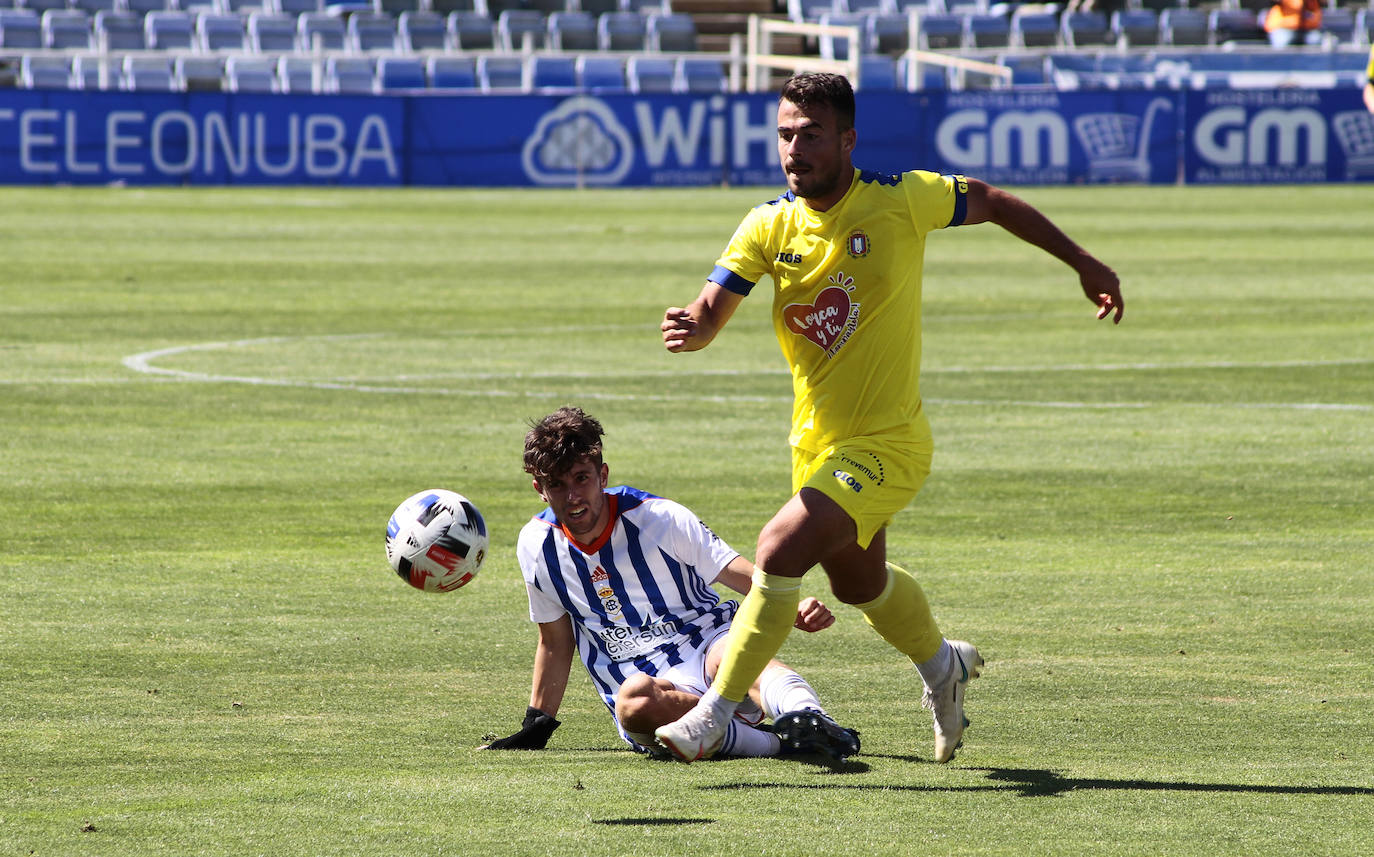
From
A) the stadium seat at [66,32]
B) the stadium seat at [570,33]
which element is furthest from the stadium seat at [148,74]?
the stadium seat at [570,33]

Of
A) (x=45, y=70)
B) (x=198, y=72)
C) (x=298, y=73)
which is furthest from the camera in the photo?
(x=298, y=73)

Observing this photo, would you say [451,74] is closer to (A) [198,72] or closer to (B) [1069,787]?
(A) [198,72]

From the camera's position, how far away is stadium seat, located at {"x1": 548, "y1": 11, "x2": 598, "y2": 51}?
43812 millimetres

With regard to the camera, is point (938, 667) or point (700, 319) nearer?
point (700, 319)

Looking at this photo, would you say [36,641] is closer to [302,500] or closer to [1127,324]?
[302,500]

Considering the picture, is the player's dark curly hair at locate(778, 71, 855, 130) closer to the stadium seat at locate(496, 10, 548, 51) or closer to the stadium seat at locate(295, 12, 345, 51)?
the stadium seat at locate(295, 12, 345, 51)

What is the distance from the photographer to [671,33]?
44.9 meters

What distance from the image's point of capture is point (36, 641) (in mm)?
7105

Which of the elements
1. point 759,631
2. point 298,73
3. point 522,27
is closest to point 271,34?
point 298,73

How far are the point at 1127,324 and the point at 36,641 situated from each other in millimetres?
13554

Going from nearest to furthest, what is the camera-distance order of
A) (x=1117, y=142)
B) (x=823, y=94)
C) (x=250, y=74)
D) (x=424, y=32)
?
(x=823, y=94) < (x=1117, y=142) < (x=250, y=74) < (x=424, y=32)

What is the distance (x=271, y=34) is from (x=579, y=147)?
9125 mm

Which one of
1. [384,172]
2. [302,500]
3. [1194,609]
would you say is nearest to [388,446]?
[302,500]

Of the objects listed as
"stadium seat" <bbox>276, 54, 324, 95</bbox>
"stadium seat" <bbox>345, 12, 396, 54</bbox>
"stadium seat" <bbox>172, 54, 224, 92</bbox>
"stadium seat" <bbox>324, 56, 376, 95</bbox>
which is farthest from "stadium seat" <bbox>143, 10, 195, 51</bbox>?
"stadium seat" <bbox>324, 56, 376, 95</bbox>
